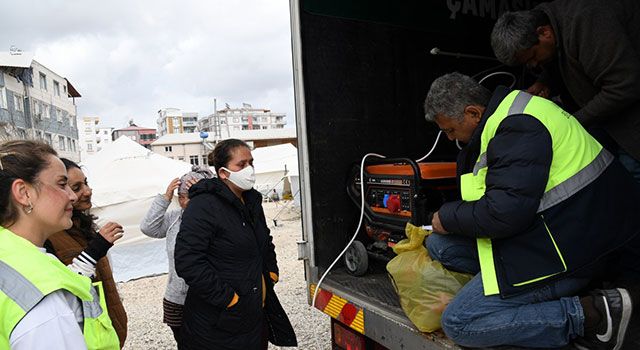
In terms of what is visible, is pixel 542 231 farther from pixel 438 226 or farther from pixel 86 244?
pixel 86 244

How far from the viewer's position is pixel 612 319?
160cm

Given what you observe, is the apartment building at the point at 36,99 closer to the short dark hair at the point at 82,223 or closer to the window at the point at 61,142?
the window at the point at 61,142

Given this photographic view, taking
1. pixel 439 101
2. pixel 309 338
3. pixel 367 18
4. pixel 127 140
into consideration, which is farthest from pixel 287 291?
pixel 127 140

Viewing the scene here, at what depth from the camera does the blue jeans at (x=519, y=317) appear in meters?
1.64

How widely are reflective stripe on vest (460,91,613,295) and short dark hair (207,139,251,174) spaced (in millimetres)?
1701

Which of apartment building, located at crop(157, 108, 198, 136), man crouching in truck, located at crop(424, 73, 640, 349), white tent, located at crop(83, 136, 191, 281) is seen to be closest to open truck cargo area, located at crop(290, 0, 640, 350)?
man crouching in truck, located at crop(424, 73, 640, 349)

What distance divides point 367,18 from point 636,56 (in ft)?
5.26

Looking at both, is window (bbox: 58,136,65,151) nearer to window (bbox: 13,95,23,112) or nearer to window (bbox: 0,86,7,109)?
window (bbox: 13,95,23,112)

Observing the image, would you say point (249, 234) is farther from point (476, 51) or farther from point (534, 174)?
point (476, 51)

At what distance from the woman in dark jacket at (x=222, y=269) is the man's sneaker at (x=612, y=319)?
1.72m

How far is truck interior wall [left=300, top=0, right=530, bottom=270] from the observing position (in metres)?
2.78

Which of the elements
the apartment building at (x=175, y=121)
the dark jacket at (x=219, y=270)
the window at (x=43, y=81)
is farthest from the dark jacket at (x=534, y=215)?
the apartment building at (x=175, y=121)

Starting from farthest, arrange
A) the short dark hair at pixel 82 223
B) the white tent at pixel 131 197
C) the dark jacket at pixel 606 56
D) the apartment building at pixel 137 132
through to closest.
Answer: the apartment building at pixel 137 132
the white tent at pixel 131 197
the short dark hair at pixel 82 223
the dark jacket at pixel 606 56

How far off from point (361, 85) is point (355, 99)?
0.11 metres
